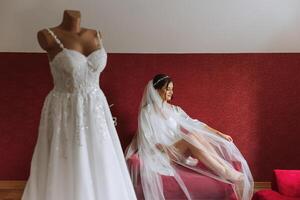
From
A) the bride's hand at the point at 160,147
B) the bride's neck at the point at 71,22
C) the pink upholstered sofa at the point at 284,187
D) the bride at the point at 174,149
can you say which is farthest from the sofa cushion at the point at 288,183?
the bride's neck at the point at 71,22

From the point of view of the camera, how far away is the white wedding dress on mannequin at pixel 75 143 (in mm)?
1775

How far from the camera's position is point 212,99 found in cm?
308

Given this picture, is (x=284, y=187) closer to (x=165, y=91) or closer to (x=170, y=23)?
Result: (x=165, y=91)

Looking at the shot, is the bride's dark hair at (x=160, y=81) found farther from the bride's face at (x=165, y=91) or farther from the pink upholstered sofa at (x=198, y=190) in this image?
the pink upholstered sofa at (x=198, y=190)

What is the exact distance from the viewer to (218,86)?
3.06 m

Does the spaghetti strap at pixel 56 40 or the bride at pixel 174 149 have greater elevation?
the spaghetti strap at pixel 56 40

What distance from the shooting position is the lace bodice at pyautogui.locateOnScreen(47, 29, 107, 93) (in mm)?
1822

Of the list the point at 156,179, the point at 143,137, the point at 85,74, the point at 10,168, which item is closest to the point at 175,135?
the point at 143,137

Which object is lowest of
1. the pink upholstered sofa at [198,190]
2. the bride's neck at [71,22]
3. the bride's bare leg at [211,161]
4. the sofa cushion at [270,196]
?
the pink upholstered sofa at [198,190]

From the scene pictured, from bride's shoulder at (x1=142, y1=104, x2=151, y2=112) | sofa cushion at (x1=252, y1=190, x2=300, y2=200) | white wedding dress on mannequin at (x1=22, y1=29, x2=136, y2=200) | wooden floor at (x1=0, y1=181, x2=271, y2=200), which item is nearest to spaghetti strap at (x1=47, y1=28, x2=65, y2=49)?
white wedding dress on mannequin at (x1=22, y1=29, x2=136, y2=200)

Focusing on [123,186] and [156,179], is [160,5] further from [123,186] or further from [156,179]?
[123,186]

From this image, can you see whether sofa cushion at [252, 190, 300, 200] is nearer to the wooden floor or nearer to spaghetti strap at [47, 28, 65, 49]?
the wooden floor

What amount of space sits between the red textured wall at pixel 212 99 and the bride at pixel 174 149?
0.30m

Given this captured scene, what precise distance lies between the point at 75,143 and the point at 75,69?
1.21 feet
